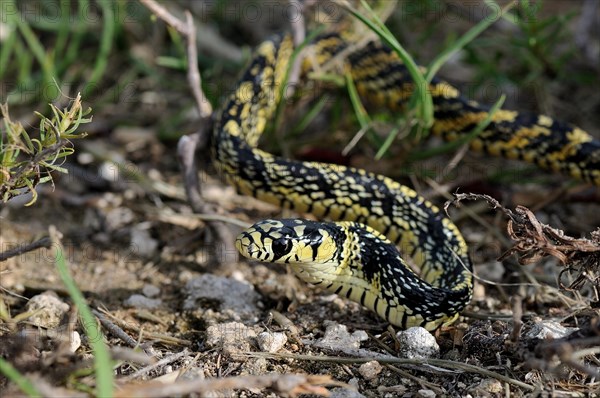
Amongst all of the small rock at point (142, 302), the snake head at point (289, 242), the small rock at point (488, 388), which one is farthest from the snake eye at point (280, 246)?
the small rock at point (488, 388)

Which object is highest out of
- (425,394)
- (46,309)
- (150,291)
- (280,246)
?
(280,246)

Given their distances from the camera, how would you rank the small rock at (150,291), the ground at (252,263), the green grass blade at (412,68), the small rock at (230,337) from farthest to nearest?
the small rock at (150,291), the green grass blade at (412,68), the small rock at (230,337), the ground at (252,263)

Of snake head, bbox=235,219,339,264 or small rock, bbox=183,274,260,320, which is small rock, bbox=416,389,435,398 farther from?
small rock, bbox=183,274,260,320

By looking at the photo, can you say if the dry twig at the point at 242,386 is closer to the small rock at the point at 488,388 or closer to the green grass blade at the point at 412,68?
the small rock at the point at 488,388

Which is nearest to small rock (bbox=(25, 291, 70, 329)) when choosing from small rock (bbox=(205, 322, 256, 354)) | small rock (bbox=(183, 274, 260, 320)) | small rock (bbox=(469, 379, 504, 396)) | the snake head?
small rock (bbox=(183, 274, 260, 320))

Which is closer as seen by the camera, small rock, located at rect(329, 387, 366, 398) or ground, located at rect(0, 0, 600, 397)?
small rock, located at rect(329, 387, 366, 398)

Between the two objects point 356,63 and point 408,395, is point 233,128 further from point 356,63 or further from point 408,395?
point 408,395

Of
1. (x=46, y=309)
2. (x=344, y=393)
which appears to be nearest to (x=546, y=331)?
(x=344, y=393)

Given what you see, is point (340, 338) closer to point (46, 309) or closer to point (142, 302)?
point (142, 302)
